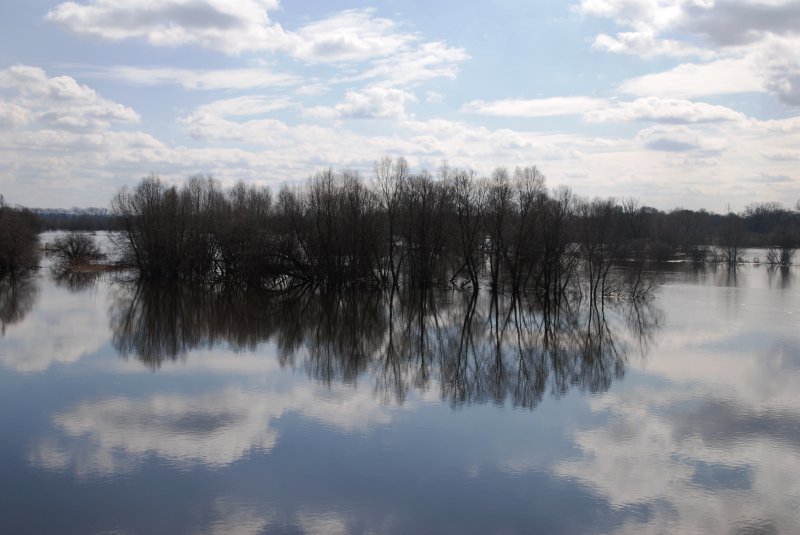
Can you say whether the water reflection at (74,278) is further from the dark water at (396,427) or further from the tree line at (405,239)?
the dark water at (396,427)

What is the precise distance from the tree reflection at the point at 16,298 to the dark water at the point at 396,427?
942 mm

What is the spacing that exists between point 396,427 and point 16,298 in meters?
30.3

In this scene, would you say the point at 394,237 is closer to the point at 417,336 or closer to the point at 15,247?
the point at 417,336

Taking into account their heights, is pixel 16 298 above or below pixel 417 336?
above

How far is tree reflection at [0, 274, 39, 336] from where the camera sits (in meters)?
29.5

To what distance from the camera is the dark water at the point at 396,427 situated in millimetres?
10414

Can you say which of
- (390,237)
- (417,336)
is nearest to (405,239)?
(390,237)

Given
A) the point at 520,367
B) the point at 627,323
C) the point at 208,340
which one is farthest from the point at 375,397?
the point at 627,323

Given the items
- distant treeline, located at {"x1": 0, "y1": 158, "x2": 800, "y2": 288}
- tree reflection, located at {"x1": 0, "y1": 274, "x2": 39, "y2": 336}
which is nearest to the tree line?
distant treeline, located at {"x1": 0, "y1": 158, "x2": 800, "y2": 288}

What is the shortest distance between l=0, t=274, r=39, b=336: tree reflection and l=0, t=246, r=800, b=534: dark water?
94cm

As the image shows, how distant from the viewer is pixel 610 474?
12.0 metres

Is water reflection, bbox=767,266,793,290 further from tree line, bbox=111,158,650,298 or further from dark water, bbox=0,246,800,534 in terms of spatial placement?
dark water, bbox=0,246,800,534

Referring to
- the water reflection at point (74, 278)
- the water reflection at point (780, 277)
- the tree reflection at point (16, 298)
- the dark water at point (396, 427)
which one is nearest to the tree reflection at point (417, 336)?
the dark water at point (396, 427)

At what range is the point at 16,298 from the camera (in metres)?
36.9
